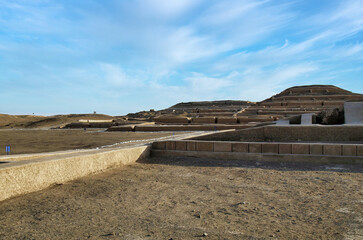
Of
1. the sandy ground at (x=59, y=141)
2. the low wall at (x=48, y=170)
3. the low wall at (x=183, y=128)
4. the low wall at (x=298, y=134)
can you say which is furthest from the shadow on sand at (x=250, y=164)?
the low wall at (x=183, y=128)

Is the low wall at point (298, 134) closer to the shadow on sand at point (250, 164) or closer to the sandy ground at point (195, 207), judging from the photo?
the shadow on sand at point (250, 164)

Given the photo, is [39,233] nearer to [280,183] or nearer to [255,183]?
[255,183]

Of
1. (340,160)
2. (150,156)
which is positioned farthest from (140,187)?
(340,160)

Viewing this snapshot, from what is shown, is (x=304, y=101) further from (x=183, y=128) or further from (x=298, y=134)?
(x=298, y=134)

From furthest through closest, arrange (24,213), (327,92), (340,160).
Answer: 1. (327,92)
2. (340,160)
3. (24,213)

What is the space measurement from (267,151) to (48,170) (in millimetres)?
3966

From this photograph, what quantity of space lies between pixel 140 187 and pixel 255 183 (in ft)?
5.44

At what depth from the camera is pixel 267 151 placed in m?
5.56

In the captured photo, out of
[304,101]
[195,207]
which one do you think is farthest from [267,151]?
[304,101]

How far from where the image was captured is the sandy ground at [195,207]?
2402mm

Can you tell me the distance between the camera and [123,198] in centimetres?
334

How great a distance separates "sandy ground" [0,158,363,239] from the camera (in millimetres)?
2402

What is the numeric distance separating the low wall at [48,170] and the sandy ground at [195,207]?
5.4 inches

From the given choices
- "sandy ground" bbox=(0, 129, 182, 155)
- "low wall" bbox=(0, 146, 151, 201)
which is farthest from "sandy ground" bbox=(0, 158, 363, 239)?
"sandy ground" bbox=(0, 129, 182, 155)
